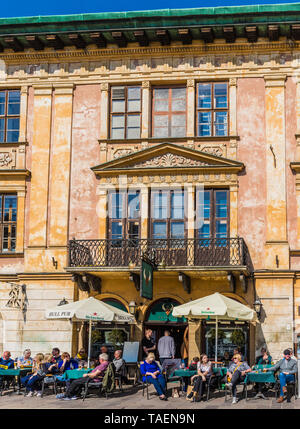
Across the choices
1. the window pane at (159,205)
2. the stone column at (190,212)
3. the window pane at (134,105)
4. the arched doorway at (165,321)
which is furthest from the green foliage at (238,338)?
the window pane at (134,105)

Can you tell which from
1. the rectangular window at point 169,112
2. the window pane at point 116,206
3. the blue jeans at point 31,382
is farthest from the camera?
the rectangular window at point 169,112

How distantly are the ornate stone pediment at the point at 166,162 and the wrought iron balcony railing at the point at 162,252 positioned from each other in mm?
2574

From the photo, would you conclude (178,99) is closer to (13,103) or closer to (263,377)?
(13,103)

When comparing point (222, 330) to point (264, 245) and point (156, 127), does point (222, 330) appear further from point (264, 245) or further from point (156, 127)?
point (156, 127)

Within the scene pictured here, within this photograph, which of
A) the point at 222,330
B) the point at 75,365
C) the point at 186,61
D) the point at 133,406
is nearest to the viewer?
the point at 133,406

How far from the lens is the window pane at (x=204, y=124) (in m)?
25.0

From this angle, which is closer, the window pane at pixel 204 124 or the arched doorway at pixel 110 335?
the arched doorway at pixel 110 335

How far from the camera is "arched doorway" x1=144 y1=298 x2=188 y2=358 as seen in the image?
78.5ft

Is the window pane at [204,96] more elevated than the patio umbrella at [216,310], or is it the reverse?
the window pane at [204,96]

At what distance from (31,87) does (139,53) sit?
13.9ft

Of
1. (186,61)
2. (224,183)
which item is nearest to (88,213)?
(224,183)

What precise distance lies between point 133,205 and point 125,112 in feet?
11.5

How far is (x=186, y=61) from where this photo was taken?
25.3m

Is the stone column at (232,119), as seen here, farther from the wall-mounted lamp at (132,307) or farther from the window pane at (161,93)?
the wall-mounted lamp at (132,307)
